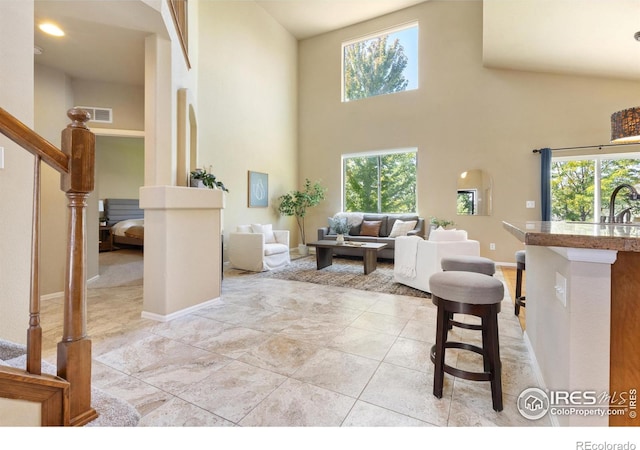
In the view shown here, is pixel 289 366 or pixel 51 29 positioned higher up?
pixel 51 29

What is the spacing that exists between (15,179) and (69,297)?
1.33 m

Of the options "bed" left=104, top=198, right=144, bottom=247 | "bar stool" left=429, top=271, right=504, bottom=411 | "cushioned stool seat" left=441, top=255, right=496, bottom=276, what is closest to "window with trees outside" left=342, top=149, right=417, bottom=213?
"cushioned stool seat" left=441, top=255, right=496, bottom=276

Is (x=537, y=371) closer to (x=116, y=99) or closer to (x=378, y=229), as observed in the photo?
(x=378, y=229)

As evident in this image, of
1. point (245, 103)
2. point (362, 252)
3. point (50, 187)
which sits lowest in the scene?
point (362, 252)

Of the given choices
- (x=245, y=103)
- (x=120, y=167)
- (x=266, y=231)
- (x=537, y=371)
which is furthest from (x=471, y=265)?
(x=120, y=167)

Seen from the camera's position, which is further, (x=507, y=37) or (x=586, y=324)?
(x=507, y=37)

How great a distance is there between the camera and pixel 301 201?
7004 mm

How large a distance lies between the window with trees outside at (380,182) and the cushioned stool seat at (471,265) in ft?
13.8

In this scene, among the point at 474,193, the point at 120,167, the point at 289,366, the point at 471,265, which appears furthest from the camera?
the point at 120,167

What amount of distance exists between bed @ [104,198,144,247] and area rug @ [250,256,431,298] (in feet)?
12.4

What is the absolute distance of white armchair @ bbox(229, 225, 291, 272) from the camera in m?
4.82

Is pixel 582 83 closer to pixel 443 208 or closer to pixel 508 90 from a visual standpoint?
pixel 508 90

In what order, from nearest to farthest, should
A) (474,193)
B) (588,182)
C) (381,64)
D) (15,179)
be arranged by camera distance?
(15,179), (588,182), (474,193), (381,64)

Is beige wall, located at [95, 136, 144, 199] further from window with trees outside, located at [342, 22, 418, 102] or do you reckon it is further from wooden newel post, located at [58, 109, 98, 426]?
wooden newel post, located at [58, 109, 98, 426]
